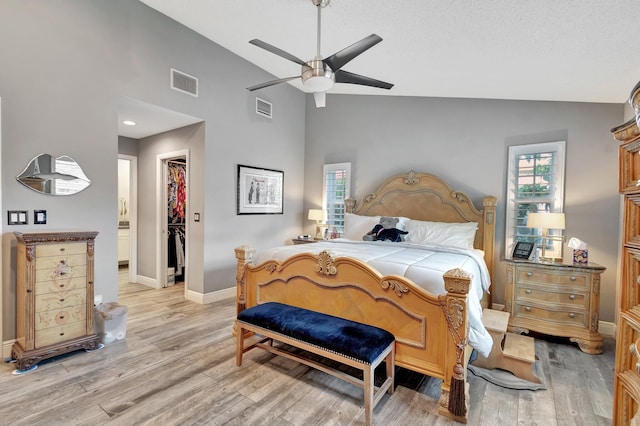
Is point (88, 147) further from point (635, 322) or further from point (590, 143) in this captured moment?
point (590, 143)

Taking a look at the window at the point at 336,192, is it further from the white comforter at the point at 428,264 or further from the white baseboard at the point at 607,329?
the white baseboard at the point at 607,329

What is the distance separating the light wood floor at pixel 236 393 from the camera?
1.90m

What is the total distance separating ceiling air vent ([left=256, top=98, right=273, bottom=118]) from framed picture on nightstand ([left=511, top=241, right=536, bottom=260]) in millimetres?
Result: 3899

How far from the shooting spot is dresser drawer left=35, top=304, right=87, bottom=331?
2488 millimetres

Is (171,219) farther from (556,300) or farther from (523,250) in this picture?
(556,300)

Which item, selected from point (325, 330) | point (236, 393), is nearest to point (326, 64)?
point (325, 330)

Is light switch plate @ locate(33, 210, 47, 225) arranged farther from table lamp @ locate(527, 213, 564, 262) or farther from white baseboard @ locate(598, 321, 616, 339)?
white baseboard @ locate(598, 321, 616, 339)

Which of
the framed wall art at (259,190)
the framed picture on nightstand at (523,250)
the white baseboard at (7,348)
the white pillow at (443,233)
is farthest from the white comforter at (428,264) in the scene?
the white baseboard at (7,348)

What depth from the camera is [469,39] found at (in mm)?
2521

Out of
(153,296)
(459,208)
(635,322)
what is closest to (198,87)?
(153,296)

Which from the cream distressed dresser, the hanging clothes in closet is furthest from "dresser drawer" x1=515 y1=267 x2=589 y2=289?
the hanging clothes in closet

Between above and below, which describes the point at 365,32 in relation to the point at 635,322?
above

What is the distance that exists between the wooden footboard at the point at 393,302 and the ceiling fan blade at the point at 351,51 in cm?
153

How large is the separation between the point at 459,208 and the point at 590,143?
1.49 meters
